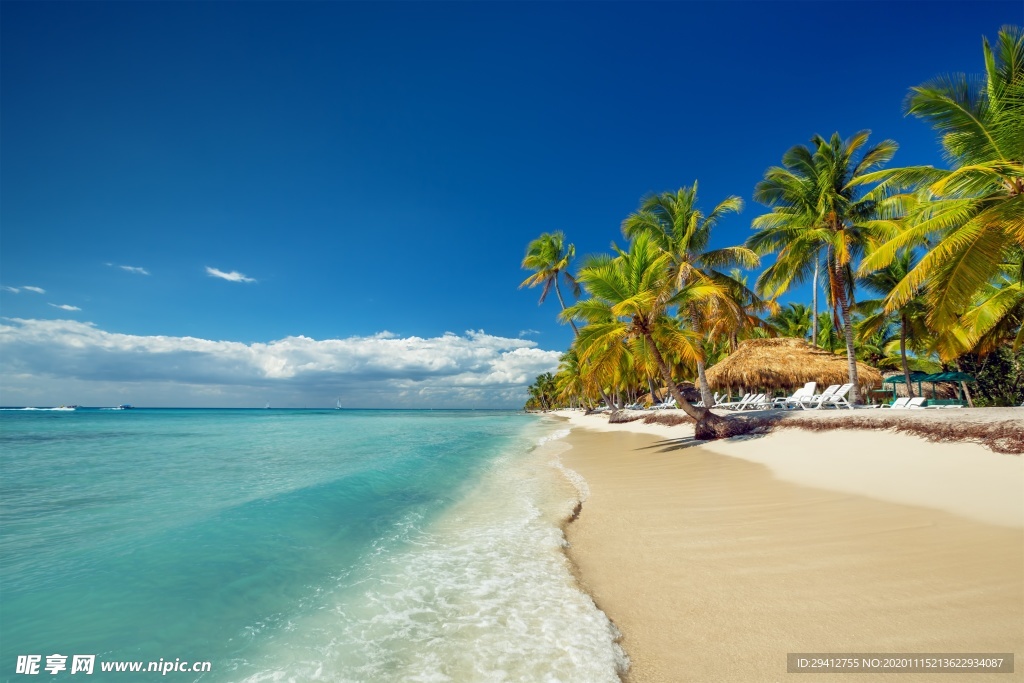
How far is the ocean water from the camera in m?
2.90

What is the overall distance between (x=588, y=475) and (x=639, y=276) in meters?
7.15

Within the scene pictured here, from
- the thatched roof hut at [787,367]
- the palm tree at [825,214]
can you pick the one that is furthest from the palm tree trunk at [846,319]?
the thatched roof hut at [787,367]

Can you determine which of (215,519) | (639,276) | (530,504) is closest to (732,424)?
(639,276)

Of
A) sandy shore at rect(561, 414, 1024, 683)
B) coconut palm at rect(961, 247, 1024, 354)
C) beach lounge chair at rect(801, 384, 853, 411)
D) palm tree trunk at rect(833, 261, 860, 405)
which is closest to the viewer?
sandy shore at rect(561, 414, 1024, 683)

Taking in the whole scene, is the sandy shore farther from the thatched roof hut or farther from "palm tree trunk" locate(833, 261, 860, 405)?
the thatched roof hut

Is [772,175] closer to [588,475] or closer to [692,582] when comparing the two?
[588,475]

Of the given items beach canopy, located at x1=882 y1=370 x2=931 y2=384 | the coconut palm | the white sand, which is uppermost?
the coconut palm

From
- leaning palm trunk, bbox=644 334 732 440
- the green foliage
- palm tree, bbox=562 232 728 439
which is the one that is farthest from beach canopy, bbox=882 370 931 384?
palm tree, bbox=562 232 728 439

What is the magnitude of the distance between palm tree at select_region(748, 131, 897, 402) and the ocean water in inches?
534

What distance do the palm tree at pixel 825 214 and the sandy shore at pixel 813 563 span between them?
1022cm

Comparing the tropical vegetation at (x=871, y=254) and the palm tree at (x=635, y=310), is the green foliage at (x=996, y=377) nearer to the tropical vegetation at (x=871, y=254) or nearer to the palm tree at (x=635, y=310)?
the tropical vegetation at (x=871, y=254)

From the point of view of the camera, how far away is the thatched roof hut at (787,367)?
2031cm

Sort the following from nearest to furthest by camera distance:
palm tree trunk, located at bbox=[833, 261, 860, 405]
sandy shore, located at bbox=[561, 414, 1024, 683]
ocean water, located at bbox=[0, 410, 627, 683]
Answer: sandy shore, located at bbox=[561, 414, 1024, 683] < ocean water, located at bbox=[0, 410, 627, 683] < palm tree trunk, located at bbox=[833, 261, 860, 405]

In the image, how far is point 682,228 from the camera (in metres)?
19.0
